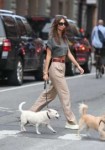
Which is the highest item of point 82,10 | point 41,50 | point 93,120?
point 93,120

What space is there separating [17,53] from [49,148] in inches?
332

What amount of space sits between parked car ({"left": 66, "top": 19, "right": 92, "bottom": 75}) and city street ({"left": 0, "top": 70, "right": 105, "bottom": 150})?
14.7 feet

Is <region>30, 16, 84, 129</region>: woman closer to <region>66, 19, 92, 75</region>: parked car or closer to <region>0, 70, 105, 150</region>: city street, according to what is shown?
<region>0, 70, 105, 150</region>: city street

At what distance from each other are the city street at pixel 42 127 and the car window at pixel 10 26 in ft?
4.56

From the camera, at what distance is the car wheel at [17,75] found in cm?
1712

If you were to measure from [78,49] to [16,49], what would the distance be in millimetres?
6174

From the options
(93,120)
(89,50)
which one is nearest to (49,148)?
(93,120)

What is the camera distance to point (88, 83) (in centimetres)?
1927

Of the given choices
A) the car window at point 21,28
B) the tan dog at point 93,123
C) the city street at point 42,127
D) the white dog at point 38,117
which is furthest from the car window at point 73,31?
the tan dog at point 93,123

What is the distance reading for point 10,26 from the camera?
17016 mm

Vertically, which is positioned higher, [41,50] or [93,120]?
[93,120]

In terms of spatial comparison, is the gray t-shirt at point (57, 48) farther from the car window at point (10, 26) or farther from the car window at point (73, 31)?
the car window at point (73, 31)

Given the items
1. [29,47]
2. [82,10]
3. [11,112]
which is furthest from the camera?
[82,10]

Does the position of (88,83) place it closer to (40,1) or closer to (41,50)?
(41,50)
